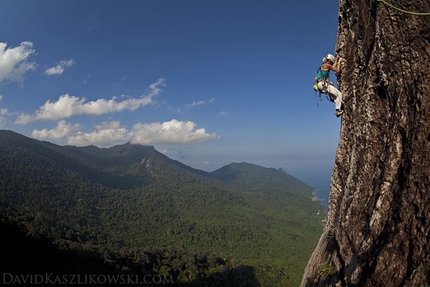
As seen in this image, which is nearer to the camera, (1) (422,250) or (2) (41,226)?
(1) (422,250)

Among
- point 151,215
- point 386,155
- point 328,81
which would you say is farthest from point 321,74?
point 151,215

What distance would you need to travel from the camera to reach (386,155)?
4.19 meters

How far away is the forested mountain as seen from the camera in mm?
77656

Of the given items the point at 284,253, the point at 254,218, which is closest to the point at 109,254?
the point at 284,253

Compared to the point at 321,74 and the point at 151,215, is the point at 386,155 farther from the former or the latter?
the point at 151,215

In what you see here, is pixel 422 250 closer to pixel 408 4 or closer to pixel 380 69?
pixel 380 69

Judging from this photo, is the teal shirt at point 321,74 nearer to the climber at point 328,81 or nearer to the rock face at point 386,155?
the climber at point 328,81

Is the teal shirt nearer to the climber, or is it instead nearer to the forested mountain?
the climber

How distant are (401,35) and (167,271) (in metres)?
55.6

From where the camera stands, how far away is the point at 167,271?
4953cm

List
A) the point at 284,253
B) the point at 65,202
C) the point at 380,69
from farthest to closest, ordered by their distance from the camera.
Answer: the point at 65,202
the point at 284,253
the point at 380,69

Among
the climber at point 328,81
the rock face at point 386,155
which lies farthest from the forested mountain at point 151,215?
the rock face at point 386,155

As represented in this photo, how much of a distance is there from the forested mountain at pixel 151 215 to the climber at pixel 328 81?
218 feet

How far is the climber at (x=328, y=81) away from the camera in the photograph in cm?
611
